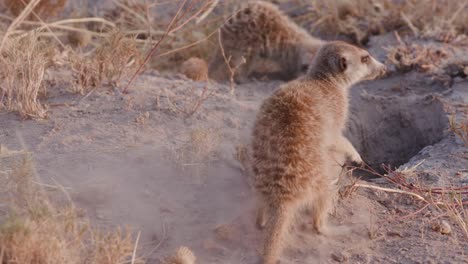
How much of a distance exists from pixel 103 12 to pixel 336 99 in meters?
4.36

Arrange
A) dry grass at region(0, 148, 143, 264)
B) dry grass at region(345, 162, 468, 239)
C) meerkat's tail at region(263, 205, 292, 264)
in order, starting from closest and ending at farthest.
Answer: dry grass at region(0, 148, 143, 264) → meerkat's tail at region(263, 205, 292, 264) → dry grass at region(345, 162, 468, 239)

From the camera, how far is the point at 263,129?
3541 mm

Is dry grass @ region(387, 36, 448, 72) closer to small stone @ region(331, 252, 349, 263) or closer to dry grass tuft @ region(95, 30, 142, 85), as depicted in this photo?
dry grass tuft @ region(95, 30, 142, 85)

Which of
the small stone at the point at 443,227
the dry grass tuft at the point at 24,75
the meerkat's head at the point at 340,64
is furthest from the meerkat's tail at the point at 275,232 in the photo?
the dry grass tuft at the point at 24,75

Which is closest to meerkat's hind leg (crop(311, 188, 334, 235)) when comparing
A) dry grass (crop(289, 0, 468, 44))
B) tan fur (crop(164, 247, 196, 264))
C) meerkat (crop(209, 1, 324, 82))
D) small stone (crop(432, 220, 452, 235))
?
small stone (crop(432, 220, 452, 235))

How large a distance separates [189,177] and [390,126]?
2.38m

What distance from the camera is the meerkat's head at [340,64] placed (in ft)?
14.2

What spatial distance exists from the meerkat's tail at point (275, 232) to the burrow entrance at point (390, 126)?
7.27 ft

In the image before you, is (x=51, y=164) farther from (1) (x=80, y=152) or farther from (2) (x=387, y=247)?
(2) (x=387, y=247)

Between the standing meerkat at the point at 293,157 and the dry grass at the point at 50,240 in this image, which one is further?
the standing meerkat at the point at 293,157

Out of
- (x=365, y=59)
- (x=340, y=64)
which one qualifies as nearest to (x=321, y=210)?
(x=340, y=64)

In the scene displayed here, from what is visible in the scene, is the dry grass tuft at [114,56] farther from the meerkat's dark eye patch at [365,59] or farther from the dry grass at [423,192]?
the dry grass at [423,192]

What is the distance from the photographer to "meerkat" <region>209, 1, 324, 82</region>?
653 cm

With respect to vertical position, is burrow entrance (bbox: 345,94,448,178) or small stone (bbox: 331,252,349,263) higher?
small stone (bbox: 331,252,349,263)
